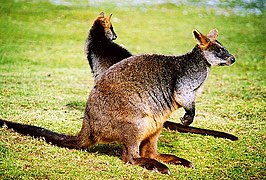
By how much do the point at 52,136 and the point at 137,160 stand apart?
3.66 ft

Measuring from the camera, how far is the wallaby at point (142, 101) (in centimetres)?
538

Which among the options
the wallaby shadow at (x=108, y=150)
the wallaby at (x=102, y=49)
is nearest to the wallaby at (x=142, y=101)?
the wallaby shadow at (x=108, y=150)

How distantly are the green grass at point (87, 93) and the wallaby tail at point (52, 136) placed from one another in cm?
8

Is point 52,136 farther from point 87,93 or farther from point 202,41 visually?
point 87,93

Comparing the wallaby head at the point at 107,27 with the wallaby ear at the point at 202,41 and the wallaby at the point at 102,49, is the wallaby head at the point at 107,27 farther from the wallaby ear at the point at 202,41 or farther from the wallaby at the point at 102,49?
the wallaby ear at the point at 202,41

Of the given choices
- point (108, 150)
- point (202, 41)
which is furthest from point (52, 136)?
point (202, 41)

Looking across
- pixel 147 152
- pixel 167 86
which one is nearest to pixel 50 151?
pixel 147 152

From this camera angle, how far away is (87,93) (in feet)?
33.5

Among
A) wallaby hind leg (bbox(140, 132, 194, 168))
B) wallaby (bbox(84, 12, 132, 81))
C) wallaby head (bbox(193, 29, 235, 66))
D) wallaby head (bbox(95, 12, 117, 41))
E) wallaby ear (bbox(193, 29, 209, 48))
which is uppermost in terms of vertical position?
wallaby ear (bbox(193, 29, 209, 48))

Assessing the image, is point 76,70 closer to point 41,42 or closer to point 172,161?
point 41,42

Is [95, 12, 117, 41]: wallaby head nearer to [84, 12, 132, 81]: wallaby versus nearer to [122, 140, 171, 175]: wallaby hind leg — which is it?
[84, 12, 132, 81]: wallaby

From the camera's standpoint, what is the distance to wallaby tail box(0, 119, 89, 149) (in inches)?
228

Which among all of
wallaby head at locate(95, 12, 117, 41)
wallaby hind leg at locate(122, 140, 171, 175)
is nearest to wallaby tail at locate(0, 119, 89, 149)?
wallaby hind leg at locate(122, 140, 171, 175)

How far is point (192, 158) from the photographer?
6.11 metres
